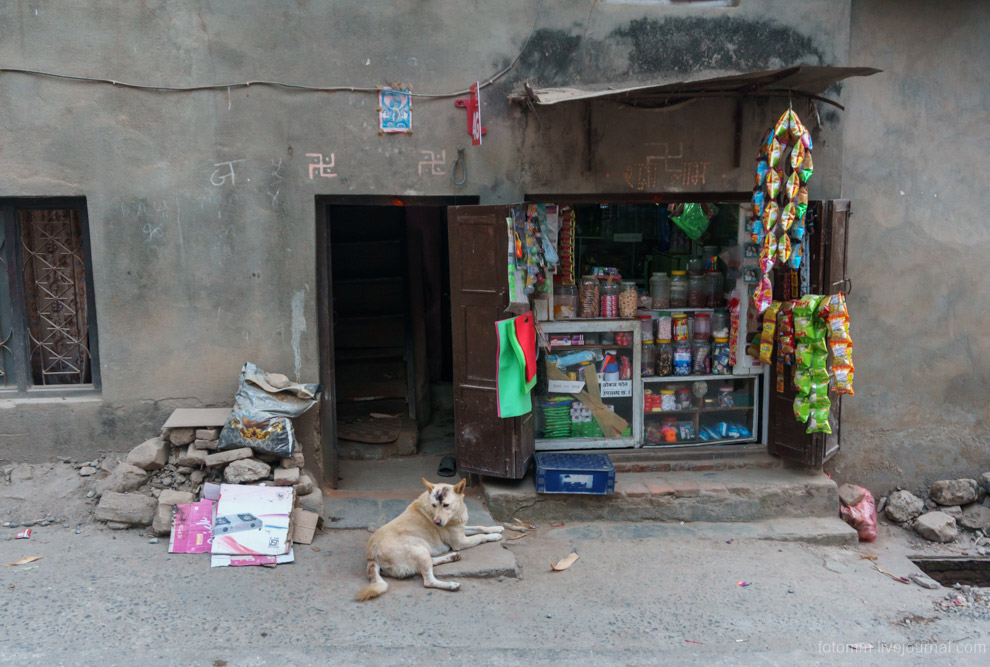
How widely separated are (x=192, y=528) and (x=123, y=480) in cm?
77

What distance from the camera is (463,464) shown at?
632cm

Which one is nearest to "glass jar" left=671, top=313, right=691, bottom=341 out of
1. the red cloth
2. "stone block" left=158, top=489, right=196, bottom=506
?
the red cloth

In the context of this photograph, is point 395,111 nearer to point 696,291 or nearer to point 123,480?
point 696,291

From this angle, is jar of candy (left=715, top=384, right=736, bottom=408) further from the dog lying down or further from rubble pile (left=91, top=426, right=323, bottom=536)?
rubble pile (left=91, top=426, right=323, bottom=536)

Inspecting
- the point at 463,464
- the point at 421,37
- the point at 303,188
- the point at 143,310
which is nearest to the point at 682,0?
the point at 421,37

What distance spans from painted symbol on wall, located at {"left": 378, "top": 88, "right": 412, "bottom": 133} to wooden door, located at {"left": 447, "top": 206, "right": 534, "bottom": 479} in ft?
2.75

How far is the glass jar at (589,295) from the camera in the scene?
6715 mm

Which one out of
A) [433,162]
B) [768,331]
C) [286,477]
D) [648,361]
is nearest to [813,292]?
[768,331]

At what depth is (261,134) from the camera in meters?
5.94

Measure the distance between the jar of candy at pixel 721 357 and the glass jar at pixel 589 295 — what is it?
1.24 m

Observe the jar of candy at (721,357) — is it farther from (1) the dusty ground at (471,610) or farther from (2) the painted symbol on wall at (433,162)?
(2) the painted symbol on wall at (433,162)

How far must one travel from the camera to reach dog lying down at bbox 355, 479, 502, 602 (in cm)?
495

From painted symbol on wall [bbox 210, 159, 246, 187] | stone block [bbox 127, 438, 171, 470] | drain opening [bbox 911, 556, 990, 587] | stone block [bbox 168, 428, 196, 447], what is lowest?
drain opening [bbox 911, 556, 990, 587]

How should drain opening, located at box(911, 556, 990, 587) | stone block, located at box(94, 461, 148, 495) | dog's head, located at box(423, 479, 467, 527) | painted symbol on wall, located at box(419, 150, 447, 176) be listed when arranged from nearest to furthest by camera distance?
dog's head, located at box(423, 479, 467, 527)
stone block, located at box(94, 461, 148, 495)
painted symbol on wall, located at box(419, 150, 447, 176)
drain opening, located at box(911, 556, 990, 587)
